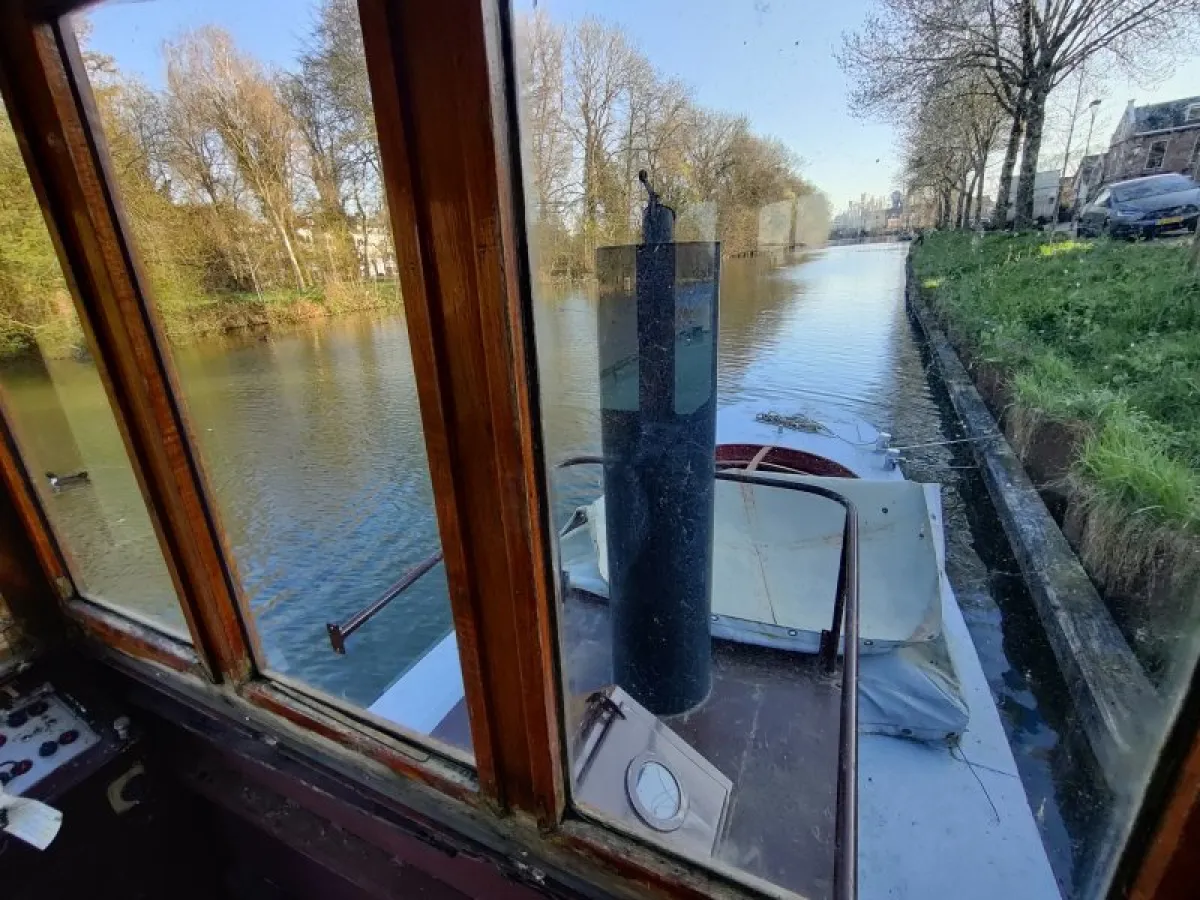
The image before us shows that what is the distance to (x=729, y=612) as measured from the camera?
10.5 feet

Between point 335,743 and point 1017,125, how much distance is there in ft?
15.5

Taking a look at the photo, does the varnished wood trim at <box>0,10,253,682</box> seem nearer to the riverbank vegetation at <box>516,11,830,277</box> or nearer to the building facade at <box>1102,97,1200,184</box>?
the riverbank vegetation at <box>516,11,830,277</box>

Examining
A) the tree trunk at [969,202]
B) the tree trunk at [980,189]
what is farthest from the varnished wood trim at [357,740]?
the tree trunk at [969,202]

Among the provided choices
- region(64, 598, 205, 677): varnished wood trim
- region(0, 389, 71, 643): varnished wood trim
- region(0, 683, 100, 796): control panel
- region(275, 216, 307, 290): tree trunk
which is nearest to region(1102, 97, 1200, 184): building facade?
region(275, 216, 307, 290): tree trunk

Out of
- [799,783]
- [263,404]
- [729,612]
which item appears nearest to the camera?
[799,783]

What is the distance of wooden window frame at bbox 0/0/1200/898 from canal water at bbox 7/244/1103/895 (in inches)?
2.7

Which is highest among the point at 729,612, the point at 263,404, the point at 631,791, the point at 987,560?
the point at 263,404

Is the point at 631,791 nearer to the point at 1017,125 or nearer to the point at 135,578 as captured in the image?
the point at 135,578

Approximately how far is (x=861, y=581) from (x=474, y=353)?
11.6ft

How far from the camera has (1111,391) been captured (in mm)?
3865

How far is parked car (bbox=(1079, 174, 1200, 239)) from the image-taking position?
322cm

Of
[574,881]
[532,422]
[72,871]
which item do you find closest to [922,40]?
[532,422]

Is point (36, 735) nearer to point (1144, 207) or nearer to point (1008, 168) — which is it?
point (1144, 207)

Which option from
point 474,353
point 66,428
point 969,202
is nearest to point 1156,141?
point 474,353
